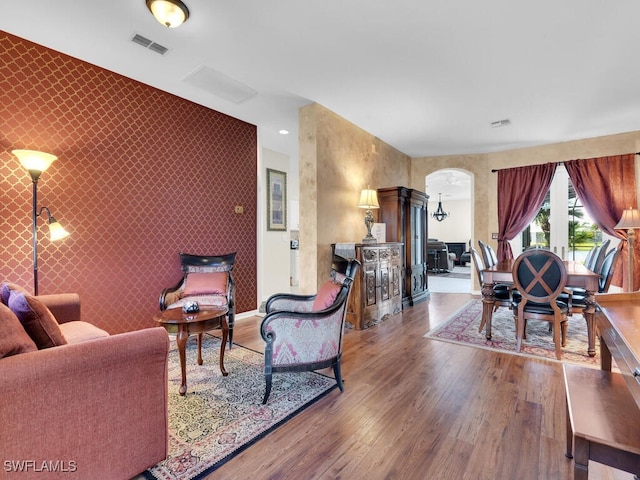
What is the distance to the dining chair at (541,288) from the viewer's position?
2.86 meters

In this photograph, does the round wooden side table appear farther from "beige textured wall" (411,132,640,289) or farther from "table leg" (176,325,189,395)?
"beige textured wall" (411,132,640,289)

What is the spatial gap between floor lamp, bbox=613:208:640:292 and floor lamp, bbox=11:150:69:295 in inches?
274

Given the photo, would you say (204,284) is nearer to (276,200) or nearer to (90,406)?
(90,406)

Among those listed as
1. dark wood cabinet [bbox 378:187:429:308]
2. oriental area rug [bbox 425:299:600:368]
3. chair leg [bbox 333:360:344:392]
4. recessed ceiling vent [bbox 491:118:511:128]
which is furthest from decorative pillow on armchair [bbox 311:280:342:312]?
recessed ceiling vent [bbox 491:118:511:128]

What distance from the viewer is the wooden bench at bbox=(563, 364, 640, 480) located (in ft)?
3.45

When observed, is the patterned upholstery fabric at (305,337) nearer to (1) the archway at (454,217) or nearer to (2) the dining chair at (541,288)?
(2) the dining chair at (541,288)

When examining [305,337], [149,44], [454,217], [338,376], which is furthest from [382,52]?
[454,217]

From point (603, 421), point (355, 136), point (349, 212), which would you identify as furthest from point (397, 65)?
point (603, 421)

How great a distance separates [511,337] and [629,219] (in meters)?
2.94

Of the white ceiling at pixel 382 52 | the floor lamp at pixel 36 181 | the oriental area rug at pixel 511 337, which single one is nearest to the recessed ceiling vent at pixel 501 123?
the white ceiling at pixel 382 52

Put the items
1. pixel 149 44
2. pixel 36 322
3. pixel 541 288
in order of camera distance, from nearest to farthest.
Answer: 1. pixel 36 322
2. pixel 149 44
3. pixel 541 288

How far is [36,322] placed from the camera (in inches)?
56.7

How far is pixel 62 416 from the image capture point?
49.1 inches

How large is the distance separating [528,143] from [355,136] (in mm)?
3382
